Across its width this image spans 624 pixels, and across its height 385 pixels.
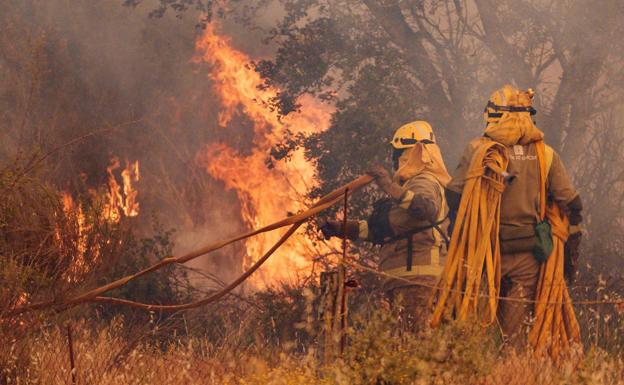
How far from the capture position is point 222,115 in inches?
671

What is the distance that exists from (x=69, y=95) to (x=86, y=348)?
10204 millimetres

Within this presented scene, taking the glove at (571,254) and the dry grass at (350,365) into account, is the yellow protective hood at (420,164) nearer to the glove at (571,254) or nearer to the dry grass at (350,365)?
the glove at (571,254)

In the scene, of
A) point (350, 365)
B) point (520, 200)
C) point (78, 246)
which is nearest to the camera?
point (350, 365)

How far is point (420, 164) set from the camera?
778cm

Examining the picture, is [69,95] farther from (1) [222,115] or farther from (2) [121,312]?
(2) [121,312]

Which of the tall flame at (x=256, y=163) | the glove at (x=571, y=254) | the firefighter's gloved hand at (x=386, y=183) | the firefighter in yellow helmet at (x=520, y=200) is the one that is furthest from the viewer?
the tall flame at (x=256, y=163)

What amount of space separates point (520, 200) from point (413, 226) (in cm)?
74

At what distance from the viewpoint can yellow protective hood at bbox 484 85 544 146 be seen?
7445 millimetres

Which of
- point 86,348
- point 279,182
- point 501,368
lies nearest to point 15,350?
point 86,348

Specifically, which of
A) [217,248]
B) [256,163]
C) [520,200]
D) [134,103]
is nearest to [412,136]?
[520,200]

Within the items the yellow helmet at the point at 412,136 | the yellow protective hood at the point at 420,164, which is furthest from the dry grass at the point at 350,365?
the yellow helmet at the point at 412,136

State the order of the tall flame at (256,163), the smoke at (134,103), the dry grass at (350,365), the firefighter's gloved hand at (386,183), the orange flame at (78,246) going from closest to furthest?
the dry grass at (350,365) < the orange flame at (78,246) < the firefighter's gloved hand at (386,183) < the tall flame at (256,163) < the smoke at (134,103)

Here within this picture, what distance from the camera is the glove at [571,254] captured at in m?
7.54

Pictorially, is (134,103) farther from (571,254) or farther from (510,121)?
(571,254)
